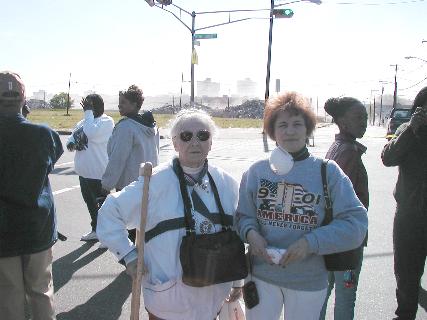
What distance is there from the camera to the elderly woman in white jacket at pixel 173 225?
2.29 metres

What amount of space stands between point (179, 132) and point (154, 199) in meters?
0.38

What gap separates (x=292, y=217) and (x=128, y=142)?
257cm

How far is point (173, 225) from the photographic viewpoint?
2.30 meters

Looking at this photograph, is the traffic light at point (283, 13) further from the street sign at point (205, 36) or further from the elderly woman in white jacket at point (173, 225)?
the elderly woman in white jacket at point (173, 225)

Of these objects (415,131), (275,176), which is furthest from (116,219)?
(415,131)

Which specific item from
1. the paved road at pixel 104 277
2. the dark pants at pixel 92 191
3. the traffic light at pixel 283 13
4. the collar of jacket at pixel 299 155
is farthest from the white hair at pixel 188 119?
the traffic light at pixel 283 13

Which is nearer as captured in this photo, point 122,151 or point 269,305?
point 269,305

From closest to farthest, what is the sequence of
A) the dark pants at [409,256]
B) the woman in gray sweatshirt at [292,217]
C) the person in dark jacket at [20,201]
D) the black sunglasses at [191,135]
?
1. the woman in gray sweatshirt at [292,217]
2. the black sunglasses at [191,135]
3. the person in dark jacket at [20,201]
4. the dark pants at [409,256]

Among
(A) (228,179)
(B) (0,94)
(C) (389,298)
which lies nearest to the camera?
(A) (228,179)

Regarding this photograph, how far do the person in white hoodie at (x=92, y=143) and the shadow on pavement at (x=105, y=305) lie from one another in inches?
66.7

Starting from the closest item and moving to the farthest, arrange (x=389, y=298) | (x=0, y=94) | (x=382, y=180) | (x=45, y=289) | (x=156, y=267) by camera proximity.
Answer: (x=156, y=267) < (x=0, y=94) < (x=45, y=289) < (x=389, y=298) < (x=382, y=180)

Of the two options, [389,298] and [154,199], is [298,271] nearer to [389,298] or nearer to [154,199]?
[154,199]

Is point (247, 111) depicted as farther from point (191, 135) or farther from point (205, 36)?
point (191, 135)

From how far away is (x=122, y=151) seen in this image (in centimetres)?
459
